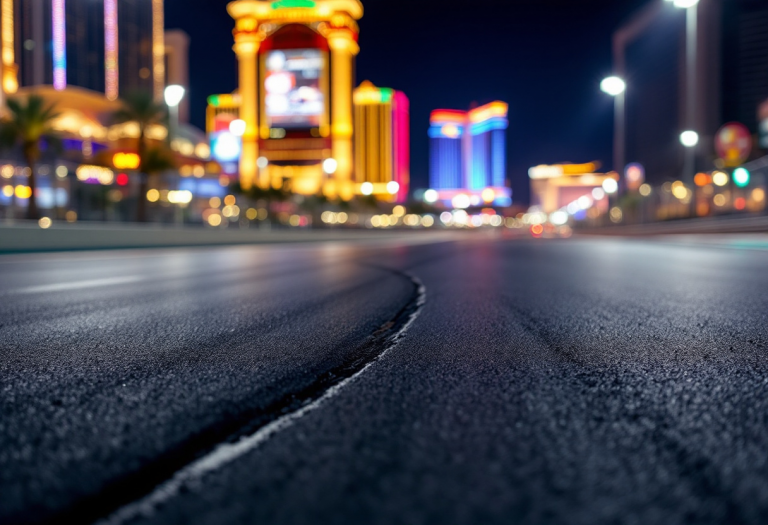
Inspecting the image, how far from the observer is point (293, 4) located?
16588 cm

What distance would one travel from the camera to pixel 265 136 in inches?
6063

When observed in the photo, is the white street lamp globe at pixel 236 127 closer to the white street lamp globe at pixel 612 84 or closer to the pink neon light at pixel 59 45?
the pink neon light at pixel 59 45

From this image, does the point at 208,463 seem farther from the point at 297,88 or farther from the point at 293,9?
the point at 293,9

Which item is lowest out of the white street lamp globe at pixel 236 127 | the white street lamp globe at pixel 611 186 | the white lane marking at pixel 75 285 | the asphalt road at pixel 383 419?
the asphalt road at pixel 383 419

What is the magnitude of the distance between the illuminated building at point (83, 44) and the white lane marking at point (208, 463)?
108 meters

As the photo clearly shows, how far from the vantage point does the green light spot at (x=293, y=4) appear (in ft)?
542

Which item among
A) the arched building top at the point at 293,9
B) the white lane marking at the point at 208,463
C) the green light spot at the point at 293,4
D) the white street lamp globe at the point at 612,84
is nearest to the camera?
the white lane marking at the point at 208,463

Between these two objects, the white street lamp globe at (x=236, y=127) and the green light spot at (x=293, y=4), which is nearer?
the white street lamp globe at (x=236, y=127)

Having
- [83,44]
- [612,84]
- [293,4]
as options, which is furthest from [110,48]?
[612,84]

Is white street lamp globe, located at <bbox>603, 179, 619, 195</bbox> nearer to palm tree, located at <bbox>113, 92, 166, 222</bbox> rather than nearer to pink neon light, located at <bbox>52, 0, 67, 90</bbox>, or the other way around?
palm tree, located at <bbox>113, 92, 166, 222</bbox>

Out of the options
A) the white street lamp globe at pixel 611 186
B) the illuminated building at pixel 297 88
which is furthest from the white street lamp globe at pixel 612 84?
the illuminated building at pixel 297 88

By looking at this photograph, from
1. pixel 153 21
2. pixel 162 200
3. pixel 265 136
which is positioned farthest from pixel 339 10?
pixel 162 200

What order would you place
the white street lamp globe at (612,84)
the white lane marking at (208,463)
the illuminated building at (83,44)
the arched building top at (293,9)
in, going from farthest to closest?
the arched building top at (293,9)
the illuminated building at (83,44)
the white street lamp globe at (612,84)
the white lane marking at (208,463)

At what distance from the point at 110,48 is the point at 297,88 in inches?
1784
